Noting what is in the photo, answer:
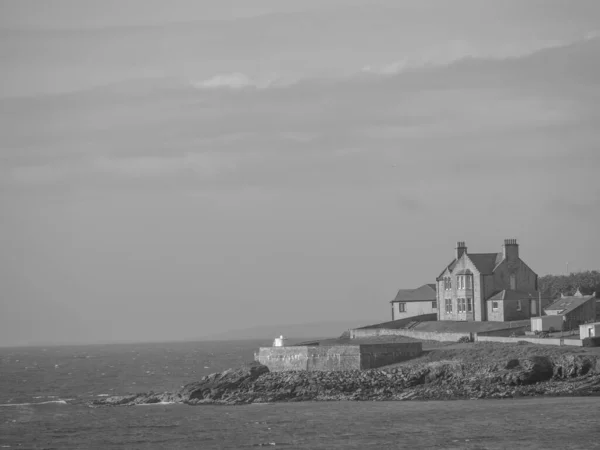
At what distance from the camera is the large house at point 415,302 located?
102625mm

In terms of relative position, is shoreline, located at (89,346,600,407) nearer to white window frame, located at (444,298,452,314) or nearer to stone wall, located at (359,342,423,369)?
stone wall, located at (359,342,423,369)

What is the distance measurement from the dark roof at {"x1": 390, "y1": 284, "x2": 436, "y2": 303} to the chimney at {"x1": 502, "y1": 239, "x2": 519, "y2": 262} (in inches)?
455

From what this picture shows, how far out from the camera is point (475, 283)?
305 feet

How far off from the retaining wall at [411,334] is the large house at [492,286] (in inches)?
238

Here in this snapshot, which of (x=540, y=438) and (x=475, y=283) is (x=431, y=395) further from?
(x=475, y=283)

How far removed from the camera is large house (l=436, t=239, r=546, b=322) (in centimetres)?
9106

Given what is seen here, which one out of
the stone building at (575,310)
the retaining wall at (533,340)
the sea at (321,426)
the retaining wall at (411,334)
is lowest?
the sea at (321,426)

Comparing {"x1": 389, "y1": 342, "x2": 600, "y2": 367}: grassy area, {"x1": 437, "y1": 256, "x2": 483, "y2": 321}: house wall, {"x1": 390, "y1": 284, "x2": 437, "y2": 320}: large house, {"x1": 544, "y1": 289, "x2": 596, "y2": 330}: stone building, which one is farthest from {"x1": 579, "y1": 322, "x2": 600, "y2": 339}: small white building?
{"x1": 390, "y1": 284, "x2": 437, "y2": 320}: large house

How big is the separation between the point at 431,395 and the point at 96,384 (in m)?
51.7

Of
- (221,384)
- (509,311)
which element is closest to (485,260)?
(509,311)

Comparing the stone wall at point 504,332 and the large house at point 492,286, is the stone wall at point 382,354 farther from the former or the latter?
the large house at point 492,286

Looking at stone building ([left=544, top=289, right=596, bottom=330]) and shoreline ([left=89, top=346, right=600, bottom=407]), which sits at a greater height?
stone building ([left=544, top=289, right=596, bottom=330])

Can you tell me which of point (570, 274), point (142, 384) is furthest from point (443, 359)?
point (570, 274)

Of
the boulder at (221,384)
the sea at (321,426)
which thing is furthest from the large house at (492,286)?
the sea at (321,426)
